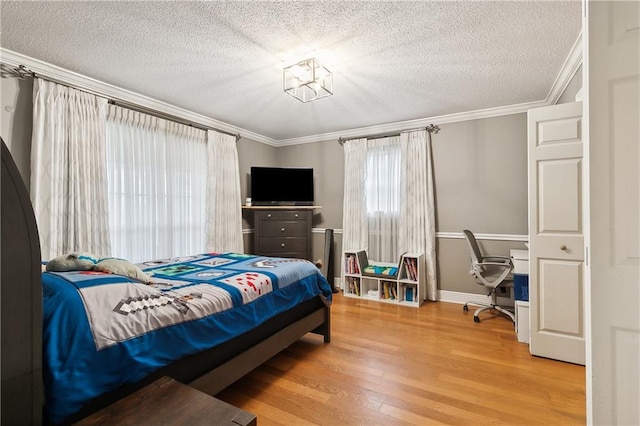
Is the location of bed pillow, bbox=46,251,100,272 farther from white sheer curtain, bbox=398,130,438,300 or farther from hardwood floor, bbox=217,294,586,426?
white sheer curtain, bbox=398,130,438,300

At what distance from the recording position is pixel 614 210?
38.3 inches

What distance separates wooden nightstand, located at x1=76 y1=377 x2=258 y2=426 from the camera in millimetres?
1004

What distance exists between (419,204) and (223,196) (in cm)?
278

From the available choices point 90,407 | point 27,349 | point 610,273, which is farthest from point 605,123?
point 90,407

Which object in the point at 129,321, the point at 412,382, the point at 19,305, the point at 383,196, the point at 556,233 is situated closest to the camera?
the point at 19,305

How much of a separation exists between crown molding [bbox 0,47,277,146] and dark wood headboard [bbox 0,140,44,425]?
7.74 feet

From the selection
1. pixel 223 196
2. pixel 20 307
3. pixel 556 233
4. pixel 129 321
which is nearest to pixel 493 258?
pixel 556 233

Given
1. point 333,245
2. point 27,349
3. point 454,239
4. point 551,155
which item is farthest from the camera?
point 333,245

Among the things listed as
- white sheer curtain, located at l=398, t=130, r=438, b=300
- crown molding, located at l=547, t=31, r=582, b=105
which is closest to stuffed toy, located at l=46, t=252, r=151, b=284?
white sheer curtain, located at l=398, t=130, r=438, b=300

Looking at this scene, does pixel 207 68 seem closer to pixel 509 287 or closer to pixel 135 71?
pixel 135 71

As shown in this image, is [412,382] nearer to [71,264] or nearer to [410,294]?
[410,294]

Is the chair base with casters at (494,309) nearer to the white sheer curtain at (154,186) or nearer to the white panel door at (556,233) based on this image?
the white panel door at (556,233)

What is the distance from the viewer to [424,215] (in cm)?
407

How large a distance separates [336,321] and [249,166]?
2.84 meters
